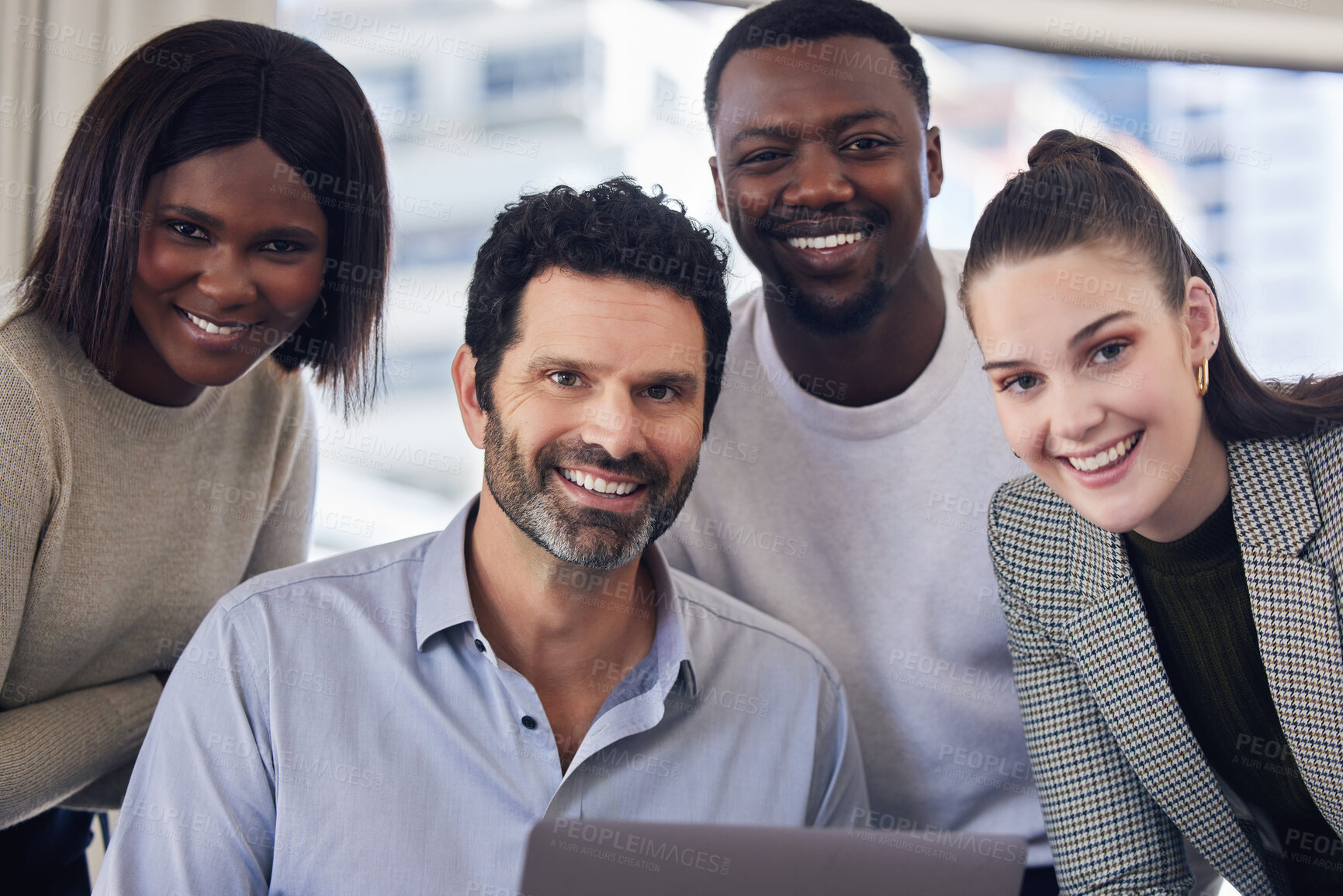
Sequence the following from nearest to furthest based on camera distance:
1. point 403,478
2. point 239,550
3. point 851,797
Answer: point 851,797, point 239,550, point 403,478

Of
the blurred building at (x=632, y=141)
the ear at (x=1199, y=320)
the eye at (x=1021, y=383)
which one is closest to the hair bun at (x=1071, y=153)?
the ear at (x=1199, y=320)

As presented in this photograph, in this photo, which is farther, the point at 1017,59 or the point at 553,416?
the point at 1017,59

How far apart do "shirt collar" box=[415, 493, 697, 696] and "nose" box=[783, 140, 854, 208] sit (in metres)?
0.70

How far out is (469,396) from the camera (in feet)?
5.66

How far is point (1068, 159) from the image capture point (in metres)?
A: 1.58

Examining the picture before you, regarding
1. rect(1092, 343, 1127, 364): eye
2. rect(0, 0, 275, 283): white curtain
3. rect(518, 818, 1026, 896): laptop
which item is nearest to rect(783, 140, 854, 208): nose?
rect(1092, 343, 1127, 364): eye

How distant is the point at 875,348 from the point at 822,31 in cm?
61

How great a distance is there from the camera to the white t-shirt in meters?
2.03

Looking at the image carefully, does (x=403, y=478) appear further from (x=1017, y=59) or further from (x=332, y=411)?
(x=1017, y=59)

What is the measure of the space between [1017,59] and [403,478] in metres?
2.04

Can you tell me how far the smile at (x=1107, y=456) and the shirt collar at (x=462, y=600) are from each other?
2.06 feet

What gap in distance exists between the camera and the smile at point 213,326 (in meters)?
1.71

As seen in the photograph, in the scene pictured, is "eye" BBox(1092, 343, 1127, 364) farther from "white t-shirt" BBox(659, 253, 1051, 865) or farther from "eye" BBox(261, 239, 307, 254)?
"eye" BBox(261, 239, 307, 254)

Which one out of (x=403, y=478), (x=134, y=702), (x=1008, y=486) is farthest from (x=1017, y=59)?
(x=134, y=702)
